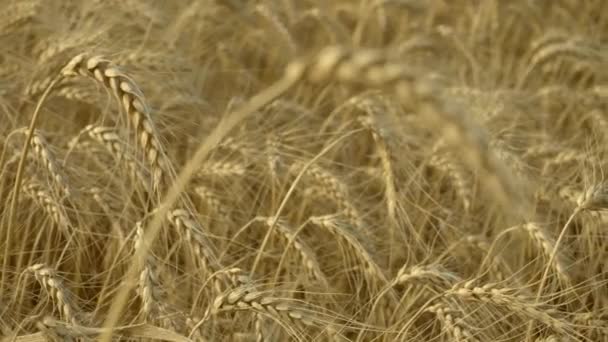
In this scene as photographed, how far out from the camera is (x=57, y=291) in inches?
74.9

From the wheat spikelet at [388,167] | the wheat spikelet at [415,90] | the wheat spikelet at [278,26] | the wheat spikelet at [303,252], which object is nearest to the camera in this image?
the wheat spikelet at [415,90]

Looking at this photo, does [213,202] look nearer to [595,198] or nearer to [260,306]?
[260,306]

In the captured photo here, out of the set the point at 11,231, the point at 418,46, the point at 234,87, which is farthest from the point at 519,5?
the point at 11,231

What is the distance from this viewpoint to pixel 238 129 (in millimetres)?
3236

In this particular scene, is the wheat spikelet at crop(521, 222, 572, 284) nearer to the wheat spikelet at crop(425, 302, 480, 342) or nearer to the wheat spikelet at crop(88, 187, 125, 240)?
the wheat spikelet at crop(425, 302, 480, 342)

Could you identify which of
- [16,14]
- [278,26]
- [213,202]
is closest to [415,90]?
[213,202]

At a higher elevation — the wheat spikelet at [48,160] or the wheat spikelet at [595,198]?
the wheat spikelet at [48,160]

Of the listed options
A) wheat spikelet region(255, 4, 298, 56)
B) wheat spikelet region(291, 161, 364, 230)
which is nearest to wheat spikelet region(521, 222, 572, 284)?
wheat spikelet region(291, 161, 364, 230)

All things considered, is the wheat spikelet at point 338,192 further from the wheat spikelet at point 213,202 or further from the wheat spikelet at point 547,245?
the wheat spikelet at point 547,245

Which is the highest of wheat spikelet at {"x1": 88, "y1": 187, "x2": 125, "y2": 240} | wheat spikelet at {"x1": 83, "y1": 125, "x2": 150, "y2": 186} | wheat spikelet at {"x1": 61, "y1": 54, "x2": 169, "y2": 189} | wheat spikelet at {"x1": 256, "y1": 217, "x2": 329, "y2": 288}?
wheat spikelet at {"x1": 61, "y1": 54, "x2": 169, "y2": 189}

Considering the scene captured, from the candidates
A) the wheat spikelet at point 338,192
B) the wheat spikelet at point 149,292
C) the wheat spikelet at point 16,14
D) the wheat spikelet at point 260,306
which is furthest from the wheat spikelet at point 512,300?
the wheat spikelet at point 16,14

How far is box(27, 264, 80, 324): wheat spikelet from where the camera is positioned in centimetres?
189

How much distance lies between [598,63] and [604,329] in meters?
1.99

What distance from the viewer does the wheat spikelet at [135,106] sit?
170 centimetres
